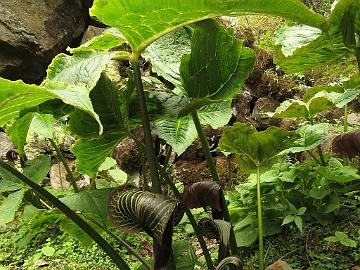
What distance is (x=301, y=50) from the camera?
877 mm

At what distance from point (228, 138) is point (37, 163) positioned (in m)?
0.76

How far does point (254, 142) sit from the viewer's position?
1110mm

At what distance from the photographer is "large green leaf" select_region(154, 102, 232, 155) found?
1.11m

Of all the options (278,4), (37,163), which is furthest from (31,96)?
(37,163)

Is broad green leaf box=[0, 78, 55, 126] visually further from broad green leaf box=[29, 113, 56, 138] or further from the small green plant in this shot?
the small green plant

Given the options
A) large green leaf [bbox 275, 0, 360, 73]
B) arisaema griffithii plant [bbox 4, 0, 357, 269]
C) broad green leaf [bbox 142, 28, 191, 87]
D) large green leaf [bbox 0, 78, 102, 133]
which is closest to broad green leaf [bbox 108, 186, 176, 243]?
arisaema griffithii plant [bbox 4, 0, 357, 269]

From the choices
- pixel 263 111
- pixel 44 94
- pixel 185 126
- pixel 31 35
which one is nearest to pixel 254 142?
pixel 185 126

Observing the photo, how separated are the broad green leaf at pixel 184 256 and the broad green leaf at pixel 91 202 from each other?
0.22 meters

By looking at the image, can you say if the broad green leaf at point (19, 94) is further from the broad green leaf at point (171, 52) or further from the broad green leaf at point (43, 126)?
the broad green leaf at point (43, 126)

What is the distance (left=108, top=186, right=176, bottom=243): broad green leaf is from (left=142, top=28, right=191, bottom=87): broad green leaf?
0.35m

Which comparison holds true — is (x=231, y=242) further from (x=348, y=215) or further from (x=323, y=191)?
(x=348, y=215)

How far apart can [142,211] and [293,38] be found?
61cm

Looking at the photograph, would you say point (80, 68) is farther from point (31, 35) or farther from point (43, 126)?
point (31, 35)

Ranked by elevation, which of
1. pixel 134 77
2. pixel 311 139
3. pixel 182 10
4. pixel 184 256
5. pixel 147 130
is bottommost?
pixel 184 256
